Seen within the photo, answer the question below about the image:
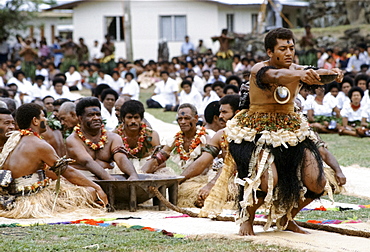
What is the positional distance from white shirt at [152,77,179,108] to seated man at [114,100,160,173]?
12707 millimetres

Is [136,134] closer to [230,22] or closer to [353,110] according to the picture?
[353,110]

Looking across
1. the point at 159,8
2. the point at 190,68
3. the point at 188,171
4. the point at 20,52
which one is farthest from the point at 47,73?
the point at 188,171

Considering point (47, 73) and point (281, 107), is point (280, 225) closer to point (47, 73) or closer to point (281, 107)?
point (281, 107)

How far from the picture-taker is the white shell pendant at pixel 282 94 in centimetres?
523

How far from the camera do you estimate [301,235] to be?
17.6 feet

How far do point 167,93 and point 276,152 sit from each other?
52.8 ft

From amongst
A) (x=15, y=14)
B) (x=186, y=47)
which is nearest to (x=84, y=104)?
(x=186, y=47)

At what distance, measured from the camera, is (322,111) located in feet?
50.3

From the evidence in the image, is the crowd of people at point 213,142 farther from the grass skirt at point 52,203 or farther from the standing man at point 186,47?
the standing man at point 186,47

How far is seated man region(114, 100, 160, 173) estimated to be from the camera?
8.21m

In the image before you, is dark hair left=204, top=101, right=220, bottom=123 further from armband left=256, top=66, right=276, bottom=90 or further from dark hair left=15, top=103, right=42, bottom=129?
armband left=256, top=66, right=276, bottom=90

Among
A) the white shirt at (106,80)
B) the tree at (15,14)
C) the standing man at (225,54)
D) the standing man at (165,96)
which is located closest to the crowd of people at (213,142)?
the standing man at (165,96)

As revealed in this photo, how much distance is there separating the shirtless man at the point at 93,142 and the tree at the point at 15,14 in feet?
91.1

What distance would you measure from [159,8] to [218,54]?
6.07 metres
